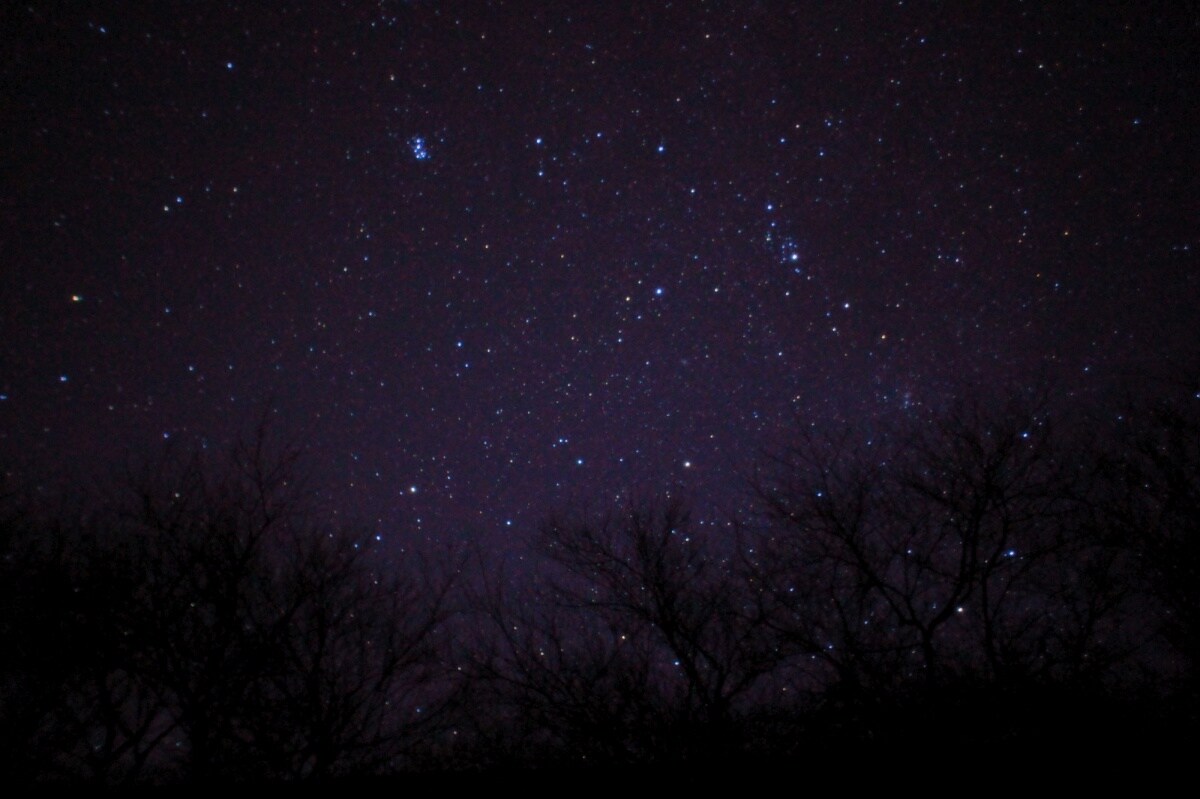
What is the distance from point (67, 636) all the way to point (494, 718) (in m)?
5.88

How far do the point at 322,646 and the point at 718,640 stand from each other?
6234 mm

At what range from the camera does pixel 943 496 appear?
8172mm

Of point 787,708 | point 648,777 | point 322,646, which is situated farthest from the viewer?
point 322,646

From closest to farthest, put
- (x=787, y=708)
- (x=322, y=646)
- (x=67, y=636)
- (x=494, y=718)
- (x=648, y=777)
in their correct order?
(x=648, y=777)
(x=787, y=708)
(x=67, y=636)
(x=494, y=718)
(x=322, y=646)

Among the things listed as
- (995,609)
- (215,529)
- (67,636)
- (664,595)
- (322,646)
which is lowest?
(995,609)

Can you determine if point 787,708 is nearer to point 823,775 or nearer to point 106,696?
point 823,775

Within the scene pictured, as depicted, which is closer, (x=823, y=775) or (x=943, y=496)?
(x=823, y=775)

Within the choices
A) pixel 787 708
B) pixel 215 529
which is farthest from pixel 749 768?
pixel 215 529

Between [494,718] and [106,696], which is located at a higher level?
[106,696]

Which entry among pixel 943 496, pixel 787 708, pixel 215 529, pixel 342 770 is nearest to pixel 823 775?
pixel 787 708

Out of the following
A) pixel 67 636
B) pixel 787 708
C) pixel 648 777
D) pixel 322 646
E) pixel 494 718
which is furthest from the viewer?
pixel 322 646

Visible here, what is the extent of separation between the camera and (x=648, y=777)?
3490 millimetres

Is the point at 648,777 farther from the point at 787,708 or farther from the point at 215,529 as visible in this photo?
the point at 215,529

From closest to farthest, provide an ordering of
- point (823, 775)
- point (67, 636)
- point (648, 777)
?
point (823, 775), point (648, 777), point (67, 636)
